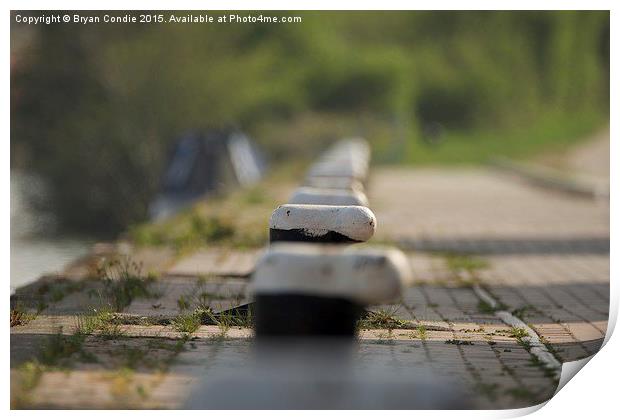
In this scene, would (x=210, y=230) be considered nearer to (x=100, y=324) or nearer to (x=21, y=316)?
(x=21, y=316)

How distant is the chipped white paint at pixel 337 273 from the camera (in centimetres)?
508

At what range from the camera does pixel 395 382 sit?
5566mm

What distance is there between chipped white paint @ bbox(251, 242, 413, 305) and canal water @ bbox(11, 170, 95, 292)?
495cm

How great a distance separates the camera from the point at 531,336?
7113 millimetres

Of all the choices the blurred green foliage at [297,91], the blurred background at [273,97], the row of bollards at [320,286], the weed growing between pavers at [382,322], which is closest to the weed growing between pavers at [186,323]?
the weed growing between pavers at [382,322]

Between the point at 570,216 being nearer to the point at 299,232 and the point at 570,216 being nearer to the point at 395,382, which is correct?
the point at 299,232

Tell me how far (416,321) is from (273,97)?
32762 millimetres

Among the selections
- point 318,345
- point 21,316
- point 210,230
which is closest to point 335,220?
point 318,345

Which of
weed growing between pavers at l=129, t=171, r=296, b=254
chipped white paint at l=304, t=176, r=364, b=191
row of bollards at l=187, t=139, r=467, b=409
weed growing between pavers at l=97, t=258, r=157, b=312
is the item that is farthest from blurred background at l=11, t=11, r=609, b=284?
row of bollards at l=187, t=139, r=467, b=409

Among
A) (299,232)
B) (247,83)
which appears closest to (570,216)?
(299,232)
